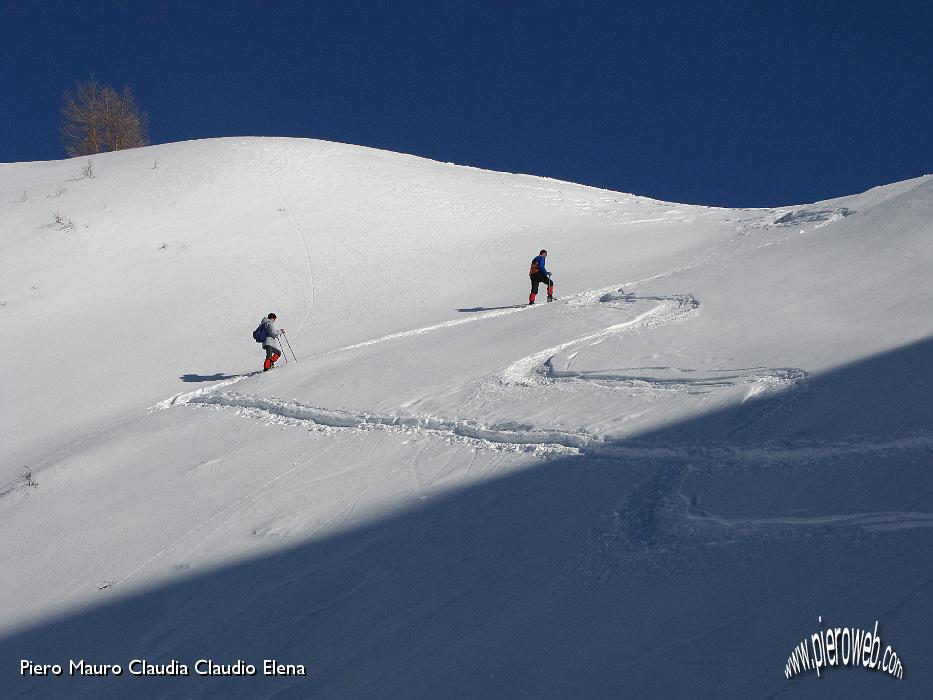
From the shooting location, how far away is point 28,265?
19094mm

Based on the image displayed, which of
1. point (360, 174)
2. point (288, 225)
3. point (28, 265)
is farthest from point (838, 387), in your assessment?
point (360, 174)

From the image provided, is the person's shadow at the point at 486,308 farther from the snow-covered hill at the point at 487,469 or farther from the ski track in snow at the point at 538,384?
the ski track in snow at the point at 538,384

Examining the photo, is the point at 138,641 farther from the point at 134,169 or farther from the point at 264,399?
the point at 134,169

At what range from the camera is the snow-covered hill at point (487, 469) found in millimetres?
5180

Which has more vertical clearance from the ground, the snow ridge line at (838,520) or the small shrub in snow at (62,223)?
the small shrub in snow at (62,223)

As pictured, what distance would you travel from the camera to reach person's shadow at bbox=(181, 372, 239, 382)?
44.4ft

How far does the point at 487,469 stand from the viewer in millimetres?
7906

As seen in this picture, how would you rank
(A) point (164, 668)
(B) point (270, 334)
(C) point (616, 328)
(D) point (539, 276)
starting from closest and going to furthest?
(A) point (164, 668) < (C) point (616, 328) < (B) point (270, 334) < (D) point (539, 276)

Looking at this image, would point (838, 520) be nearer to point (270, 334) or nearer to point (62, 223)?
point (270, 334)

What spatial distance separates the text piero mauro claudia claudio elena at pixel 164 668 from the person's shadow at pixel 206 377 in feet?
24.1

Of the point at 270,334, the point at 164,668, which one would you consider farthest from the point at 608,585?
the point at 270,334

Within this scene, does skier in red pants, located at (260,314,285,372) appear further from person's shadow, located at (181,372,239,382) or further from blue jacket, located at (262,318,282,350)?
person's shadow, located at (181,372,239,382)

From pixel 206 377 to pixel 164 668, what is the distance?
8137mm

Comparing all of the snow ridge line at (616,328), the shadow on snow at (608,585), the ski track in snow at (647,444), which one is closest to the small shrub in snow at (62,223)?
the ski track in snow at (647,444)
